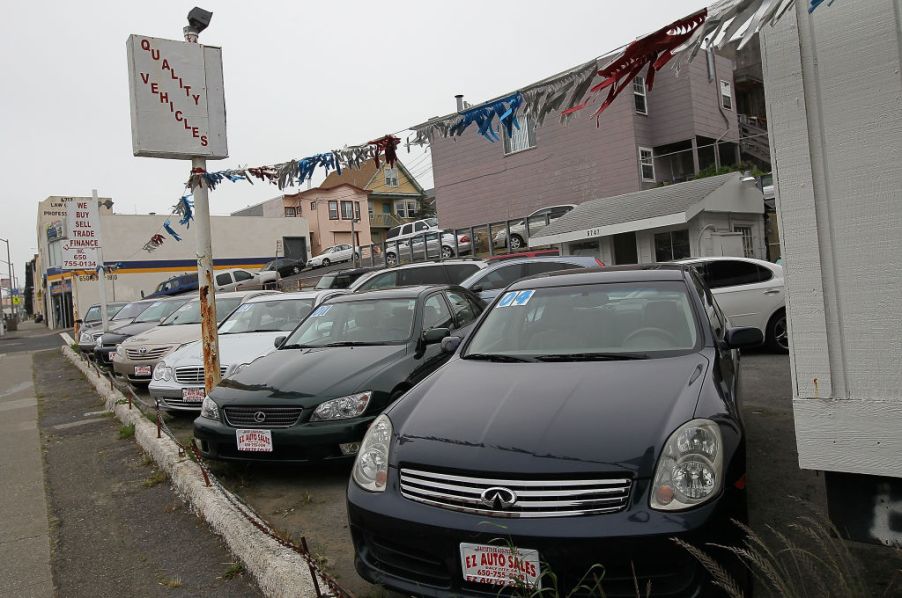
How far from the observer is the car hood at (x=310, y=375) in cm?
506

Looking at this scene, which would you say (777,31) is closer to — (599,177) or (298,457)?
(298,457)

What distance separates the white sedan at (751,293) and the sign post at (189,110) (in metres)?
6.78

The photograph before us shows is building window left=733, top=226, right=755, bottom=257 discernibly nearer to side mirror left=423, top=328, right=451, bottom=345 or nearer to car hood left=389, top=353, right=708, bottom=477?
side mirror left=423, top=328, right=451, bottom=345

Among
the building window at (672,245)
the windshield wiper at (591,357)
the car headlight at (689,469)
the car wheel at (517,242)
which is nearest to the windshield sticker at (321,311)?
the windshield wiper at (591,357)

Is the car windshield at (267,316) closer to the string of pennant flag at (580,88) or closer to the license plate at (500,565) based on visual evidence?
the string of pennant flag at (580,88)

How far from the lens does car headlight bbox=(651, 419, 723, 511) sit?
2566mm

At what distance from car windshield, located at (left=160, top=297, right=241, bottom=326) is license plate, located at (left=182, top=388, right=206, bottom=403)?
135 inches

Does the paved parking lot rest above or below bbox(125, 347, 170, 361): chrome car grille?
below

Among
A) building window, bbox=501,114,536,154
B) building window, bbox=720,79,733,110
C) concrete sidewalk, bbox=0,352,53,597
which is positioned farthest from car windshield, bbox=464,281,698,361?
building window, bbox=720,79,733,110

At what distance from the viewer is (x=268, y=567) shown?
11.3 feet

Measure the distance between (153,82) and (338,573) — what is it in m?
4.87

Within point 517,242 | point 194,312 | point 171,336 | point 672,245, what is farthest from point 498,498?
point 517,242

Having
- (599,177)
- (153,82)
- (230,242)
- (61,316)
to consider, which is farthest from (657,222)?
(61,316)

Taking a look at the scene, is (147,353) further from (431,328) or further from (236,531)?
(236,531)
